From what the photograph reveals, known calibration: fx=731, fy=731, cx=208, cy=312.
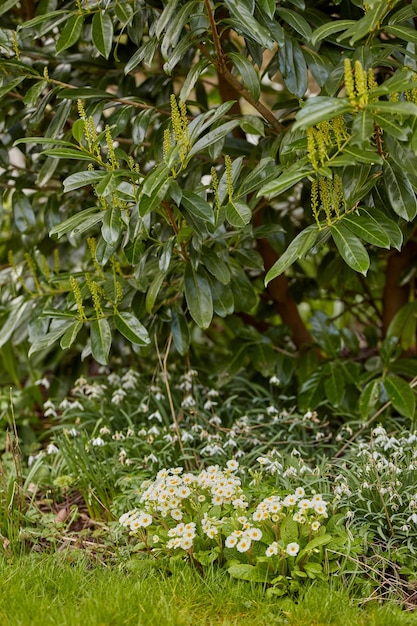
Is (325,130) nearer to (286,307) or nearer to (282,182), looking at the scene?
A: (282,182)

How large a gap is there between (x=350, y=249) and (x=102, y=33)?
102 centimetres

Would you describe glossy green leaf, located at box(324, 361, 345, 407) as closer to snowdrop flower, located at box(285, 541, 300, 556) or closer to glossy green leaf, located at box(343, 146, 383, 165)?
snowdrop flower, located at box(285, 541, 300, 556)

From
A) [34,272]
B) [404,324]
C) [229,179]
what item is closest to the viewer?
[229,179]

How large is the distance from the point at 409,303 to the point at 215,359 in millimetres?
1029

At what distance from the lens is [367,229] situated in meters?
1.88

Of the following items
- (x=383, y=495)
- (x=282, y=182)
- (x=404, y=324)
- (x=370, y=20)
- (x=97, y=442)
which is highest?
(x=370, y=20)

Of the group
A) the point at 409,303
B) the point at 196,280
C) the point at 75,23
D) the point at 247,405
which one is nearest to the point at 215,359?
the point at 247,405

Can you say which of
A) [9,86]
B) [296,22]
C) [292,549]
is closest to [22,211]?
[9,86]

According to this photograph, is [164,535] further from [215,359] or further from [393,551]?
[215,359]

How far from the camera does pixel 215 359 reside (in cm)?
368

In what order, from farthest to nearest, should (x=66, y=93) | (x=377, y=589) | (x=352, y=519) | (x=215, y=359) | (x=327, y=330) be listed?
(x=215, y=359) → (x=327, y=330) → (x=66, y=93) → (x=352, y=519) → (x=377, y=589)

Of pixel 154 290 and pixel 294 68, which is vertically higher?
pixel 294 68

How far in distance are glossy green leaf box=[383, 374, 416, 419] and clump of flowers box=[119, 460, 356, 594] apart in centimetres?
58

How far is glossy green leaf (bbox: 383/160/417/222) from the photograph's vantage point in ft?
6.59
